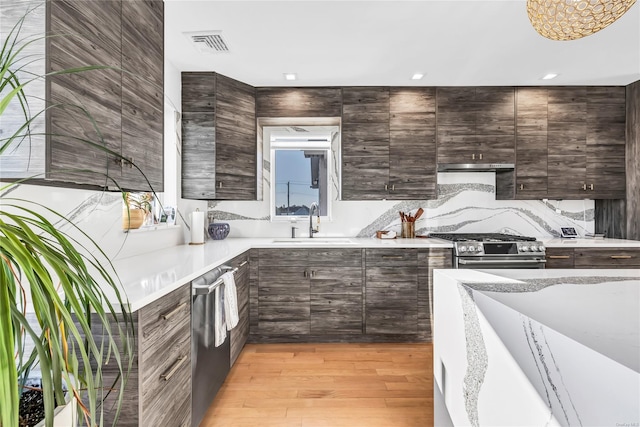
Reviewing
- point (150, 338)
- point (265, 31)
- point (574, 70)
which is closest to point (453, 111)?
point (574, 70)

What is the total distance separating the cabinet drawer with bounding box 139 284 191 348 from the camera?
1286 millimetres

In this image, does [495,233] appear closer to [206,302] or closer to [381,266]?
[381,266]

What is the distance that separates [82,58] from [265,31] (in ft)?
4.66

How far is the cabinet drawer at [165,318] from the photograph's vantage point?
4.22 feet

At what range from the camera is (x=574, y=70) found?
315cm

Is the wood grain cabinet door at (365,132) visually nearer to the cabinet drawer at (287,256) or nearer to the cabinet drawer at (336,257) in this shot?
the cabinet drawer at (336,257)

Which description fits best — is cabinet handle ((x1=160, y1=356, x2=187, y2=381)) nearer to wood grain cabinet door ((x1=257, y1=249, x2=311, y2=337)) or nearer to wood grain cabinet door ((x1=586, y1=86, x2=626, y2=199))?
wood grain cabinet door ((x1=257, y1=249, x2=311, y2=337))

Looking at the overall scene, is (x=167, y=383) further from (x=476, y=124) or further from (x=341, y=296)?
(x=476, y=124)

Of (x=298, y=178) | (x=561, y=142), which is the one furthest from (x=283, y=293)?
(x=561, y=142)

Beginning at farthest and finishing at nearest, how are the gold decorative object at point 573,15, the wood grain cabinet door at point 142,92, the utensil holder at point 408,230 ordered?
the utensil holder at point 408,230 → the wood grain cabinet door at point 142,92 → the gold decorative object at point 573,15

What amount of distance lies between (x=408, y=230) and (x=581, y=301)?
2757 millimetres

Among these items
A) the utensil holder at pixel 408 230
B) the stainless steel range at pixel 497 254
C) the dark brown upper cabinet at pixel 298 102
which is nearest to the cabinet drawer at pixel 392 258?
the stainless steel range at pixel 497 254

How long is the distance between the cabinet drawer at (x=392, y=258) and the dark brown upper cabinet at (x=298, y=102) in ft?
4.81

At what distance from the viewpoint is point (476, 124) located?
139 inches
